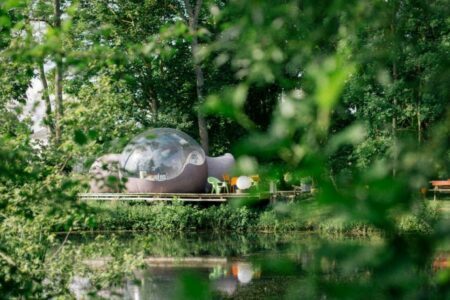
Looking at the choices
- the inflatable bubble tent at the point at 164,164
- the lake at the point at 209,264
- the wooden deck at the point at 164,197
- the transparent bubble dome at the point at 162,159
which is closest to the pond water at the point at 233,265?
the lake at the point at 209,264

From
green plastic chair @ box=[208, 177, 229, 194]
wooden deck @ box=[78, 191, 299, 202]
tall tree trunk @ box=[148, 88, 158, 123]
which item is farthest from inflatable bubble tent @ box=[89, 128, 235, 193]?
tall tree trunk @ box=[148, 88, 158, 123]

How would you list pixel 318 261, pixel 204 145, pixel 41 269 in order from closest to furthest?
pixel 318 261 → pixel 41 269 → pixel 204 145

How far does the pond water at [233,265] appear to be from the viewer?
3.78ft

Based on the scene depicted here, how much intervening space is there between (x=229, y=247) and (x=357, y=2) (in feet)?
49.2

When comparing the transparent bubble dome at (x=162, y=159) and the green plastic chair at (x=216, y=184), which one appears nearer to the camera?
the transparent bubble dome at (x=162, y=159)

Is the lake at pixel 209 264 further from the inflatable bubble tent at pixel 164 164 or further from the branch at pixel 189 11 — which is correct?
the branch at pixel 189 11

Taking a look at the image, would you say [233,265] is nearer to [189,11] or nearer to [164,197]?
[164,197]

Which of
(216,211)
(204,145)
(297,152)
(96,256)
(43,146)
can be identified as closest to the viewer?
(297,152)

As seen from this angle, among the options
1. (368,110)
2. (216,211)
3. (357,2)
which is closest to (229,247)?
(216,211)

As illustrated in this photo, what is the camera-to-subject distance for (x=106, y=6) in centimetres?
2764

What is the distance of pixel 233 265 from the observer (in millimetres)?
13984

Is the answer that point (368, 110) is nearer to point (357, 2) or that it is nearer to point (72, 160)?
point (72, 160)

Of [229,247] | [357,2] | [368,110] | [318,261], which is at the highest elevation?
[368,110]

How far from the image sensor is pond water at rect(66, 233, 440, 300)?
45.4 inches
